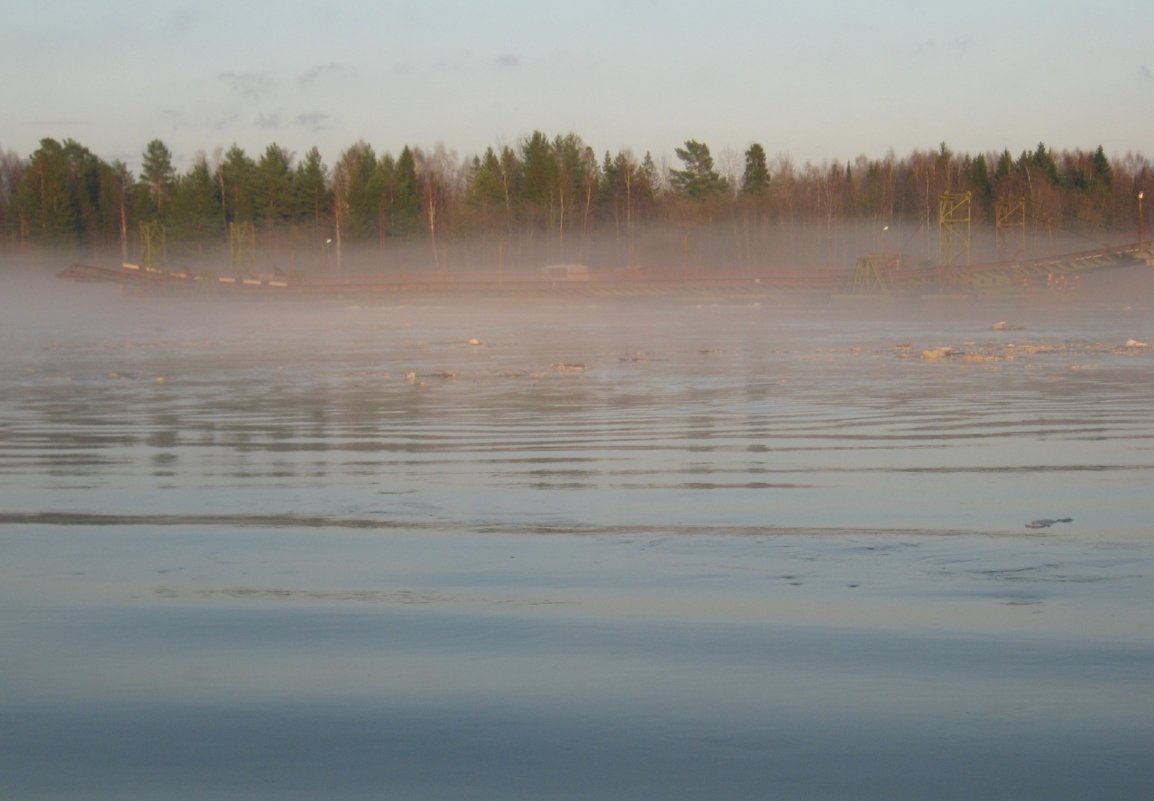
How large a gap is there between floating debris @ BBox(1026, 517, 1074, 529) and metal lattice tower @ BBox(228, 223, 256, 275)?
9104 centimetres

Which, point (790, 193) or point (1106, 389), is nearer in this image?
point (1106, 389)

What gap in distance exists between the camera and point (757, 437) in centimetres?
1058

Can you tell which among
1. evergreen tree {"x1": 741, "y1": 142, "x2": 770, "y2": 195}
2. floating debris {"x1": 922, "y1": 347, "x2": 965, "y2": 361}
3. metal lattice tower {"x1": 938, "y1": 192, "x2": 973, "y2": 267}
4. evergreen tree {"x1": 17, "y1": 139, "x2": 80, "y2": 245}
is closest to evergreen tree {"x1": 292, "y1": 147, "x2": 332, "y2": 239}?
evergreen tree {"x1": 17, "y1": 139, "x2": 80, "y2": 245}

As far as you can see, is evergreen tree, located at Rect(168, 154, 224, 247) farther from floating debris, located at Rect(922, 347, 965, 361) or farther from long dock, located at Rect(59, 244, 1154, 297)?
floating debris, located at Rect(922, 347, 965, 361)

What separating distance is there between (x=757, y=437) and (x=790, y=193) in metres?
130

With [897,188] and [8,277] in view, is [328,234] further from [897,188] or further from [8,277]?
[897,188]

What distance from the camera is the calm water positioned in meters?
3.27

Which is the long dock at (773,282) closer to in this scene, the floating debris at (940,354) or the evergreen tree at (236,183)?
the evergreen tree at (236,183)

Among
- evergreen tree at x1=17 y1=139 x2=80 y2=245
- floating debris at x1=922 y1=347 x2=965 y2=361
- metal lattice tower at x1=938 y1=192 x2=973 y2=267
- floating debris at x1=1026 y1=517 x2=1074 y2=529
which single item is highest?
evergreen tree at x1=17 y1=139 x2=80 y2=245

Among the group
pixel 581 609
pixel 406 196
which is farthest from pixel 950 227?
pixel 581 609

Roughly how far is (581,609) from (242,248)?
10438 centimetres

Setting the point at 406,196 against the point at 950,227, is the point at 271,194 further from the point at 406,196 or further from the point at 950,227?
the point at 950,227

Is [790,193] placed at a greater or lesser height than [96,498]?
greater

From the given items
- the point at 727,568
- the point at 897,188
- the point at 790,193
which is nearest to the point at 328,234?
the point at 790,193
